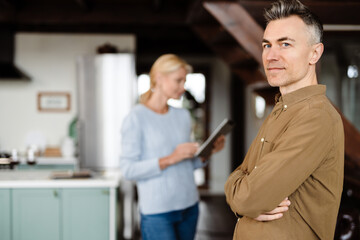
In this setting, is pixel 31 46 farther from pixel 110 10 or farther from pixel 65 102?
pixel 110 10

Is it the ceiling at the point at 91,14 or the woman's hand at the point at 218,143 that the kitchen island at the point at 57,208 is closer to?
the woman's hand at the point at 218,143

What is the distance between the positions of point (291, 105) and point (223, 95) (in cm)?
659

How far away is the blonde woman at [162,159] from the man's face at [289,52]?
0.95m

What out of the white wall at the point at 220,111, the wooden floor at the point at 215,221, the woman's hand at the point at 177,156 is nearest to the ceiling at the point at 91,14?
the white wall at the point at 220,111

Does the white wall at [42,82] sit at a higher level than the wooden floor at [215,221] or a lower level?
higher

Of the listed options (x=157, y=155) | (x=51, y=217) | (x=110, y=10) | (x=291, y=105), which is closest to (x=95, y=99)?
(x=110, y=10)

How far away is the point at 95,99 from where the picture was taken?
508 cm

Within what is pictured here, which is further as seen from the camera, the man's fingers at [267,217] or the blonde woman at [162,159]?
the blonde woman at [162,159]

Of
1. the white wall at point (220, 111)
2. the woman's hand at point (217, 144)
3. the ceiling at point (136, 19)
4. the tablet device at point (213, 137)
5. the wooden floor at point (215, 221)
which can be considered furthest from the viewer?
the white wall at point (220, 111)

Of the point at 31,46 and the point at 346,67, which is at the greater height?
the point at 31,46

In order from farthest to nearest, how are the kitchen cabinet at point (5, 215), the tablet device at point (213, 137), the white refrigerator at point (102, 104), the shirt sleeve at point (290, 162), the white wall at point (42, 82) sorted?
the white wall at point (42, 82), the white refrigerator at point (102, 104), the kitchen cabinet at point (5, 215), the tablet device at point (213, 137), the shirt sleeve at point (290, 162)

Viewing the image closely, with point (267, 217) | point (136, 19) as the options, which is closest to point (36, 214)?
point (267, 217)

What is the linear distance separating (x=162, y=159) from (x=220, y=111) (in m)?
5.77

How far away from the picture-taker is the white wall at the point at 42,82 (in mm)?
5617
